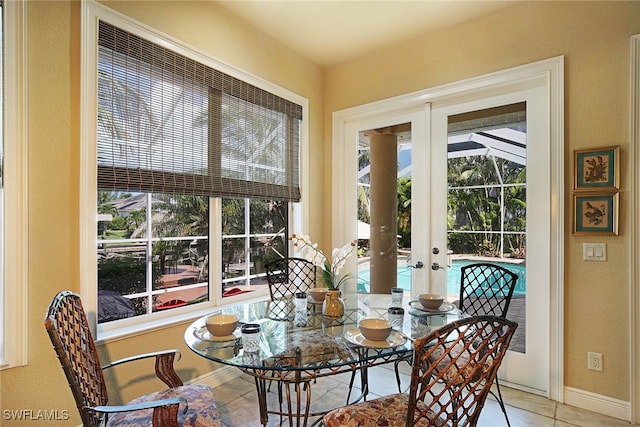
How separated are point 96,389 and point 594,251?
2.97m

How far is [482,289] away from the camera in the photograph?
273 centimetres

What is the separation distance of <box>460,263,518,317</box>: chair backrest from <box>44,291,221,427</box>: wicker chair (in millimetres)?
1989

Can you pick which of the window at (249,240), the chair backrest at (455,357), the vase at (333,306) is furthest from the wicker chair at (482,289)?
the window at (249,240)

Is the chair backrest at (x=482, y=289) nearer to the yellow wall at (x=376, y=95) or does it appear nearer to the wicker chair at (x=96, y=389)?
→ the yellow wall at (x=376, y=95)

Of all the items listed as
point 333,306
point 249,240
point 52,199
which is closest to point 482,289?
point 333,306

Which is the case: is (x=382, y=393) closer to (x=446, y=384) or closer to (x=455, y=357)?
(x=446, y=384)

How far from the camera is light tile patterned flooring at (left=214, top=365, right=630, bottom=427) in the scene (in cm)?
218

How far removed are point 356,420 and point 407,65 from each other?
9.59 ft

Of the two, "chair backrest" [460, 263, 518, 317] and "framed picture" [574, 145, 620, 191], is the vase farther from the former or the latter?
"framed picture" [574, 145, 620, 191]

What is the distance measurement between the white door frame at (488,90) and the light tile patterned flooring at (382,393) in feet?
0.56

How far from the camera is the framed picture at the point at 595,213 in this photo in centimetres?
224

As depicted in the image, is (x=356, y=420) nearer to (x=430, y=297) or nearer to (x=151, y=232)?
(x=430, y=297)

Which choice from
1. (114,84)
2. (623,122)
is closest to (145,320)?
(114,84)

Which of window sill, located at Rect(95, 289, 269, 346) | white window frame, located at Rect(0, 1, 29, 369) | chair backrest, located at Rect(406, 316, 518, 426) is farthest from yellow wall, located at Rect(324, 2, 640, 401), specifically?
white window frame, located at Rect(0, 1, 29, 369)
